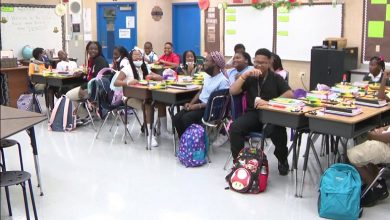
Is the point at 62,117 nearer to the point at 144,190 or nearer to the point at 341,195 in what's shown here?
the point at 144,190

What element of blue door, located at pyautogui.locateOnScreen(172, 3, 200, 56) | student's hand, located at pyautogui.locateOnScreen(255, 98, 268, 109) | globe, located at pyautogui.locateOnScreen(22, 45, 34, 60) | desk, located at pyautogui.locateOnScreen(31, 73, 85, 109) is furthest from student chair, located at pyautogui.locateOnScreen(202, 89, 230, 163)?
blue door, located at pyautogui.locateOnScreen(172, 3, 200, 56)

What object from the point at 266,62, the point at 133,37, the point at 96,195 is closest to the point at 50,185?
the point at 96,195

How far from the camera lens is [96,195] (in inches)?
160

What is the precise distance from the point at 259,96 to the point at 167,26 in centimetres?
715

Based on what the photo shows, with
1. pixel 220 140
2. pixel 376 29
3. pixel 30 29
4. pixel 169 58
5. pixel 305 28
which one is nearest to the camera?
pixel 220 140

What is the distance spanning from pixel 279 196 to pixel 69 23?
901 cm

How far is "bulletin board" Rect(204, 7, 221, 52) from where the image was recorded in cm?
998

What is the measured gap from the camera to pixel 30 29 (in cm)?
980

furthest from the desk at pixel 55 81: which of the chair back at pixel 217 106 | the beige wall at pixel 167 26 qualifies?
the beige wall at pixel 167 26

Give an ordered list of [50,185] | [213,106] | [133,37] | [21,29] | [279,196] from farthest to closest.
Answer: [133,37] → [21,29] → [213,106] → [50,185] → [279,196]

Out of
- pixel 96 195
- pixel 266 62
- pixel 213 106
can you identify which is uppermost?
pixel 266 62

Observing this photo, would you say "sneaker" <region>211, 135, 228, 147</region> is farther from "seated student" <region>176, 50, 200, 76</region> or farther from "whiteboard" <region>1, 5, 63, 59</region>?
"whiteboard" <region>1, 5, 63, 59</region>

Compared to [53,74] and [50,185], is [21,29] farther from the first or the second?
[50,185]

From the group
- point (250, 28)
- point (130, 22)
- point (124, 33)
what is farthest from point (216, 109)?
point (124, 33)
